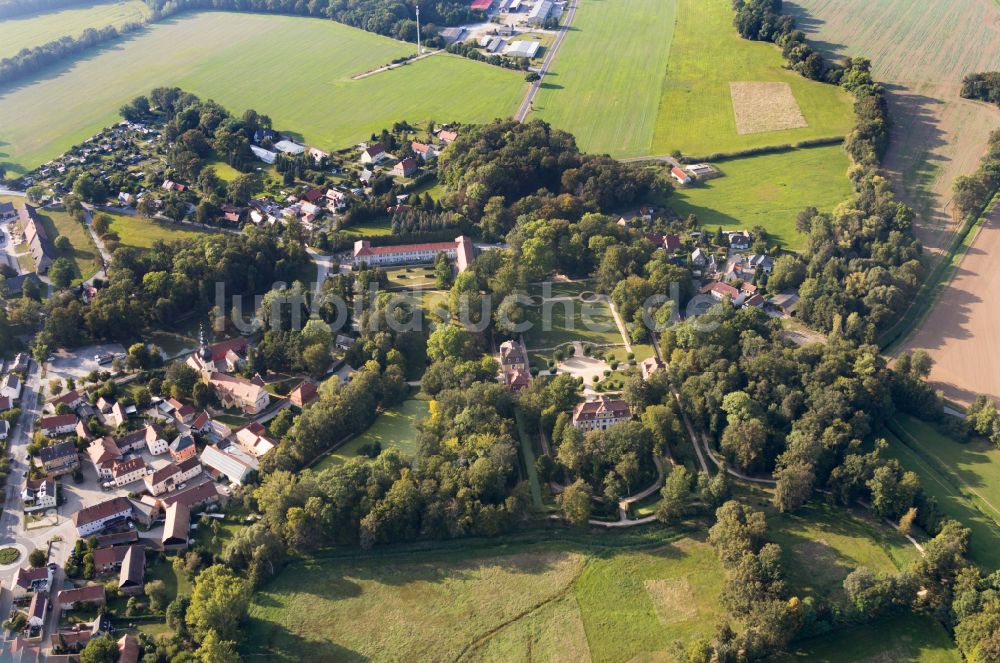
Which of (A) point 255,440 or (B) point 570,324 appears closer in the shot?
(A) point 255,440

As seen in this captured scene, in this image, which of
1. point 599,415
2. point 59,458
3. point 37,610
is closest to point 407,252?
point 599,415

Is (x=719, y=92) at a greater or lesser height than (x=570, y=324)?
greater

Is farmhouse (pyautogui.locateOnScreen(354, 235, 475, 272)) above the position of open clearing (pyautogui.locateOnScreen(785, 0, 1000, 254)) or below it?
below

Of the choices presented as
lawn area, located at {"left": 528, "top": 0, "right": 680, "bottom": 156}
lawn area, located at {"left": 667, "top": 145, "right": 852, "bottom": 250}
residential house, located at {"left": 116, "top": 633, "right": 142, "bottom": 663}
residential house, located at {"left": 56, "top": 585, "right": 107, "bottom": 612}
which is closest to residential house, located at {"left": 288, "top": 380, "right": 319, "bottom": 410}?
residential house, located at {"left": 56, "top": 585, "right": 107, "bottom": 612}

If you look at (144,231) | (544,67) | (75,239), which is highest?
(544,67)

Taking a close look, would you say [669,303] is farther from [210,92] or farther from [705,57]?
[210,92]

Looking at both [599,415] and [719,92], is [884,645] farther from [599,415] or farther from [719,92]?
[719,92]

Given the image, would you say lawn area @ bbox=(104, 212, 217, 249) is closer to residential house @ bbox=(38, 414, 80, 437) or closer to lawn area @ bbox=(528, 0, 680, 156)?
residential house @ bbox=(38, 414, 80, 437)
